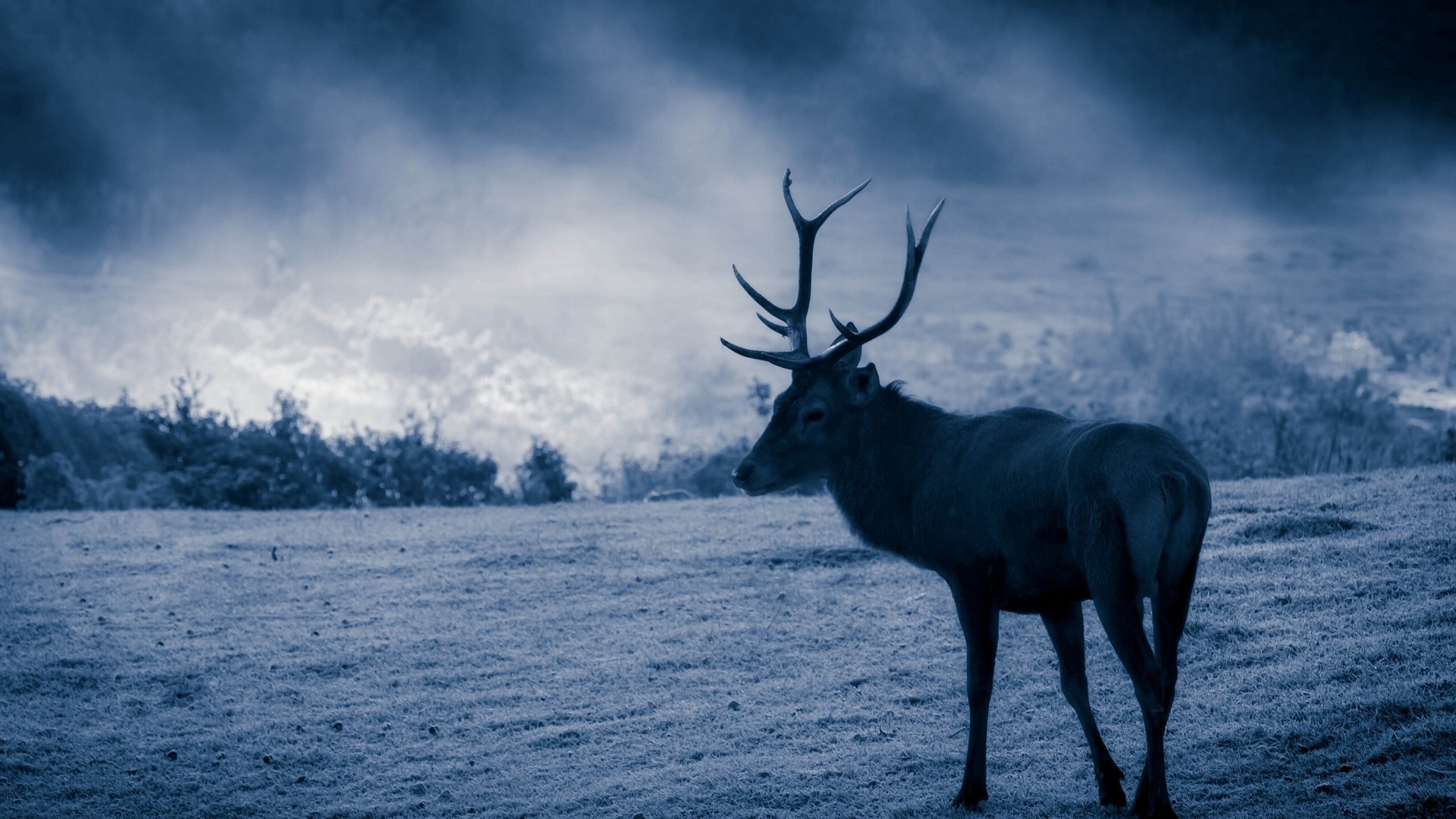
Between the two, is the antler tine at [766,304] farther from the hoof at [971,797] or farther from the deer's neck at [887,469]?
the hoof at [971,797]

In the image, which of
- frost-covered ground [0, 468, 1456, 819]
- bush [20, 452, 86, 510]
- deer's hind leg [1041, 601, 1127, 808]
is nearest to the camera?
deer's hind leg [1041, 601, 1127, 808]

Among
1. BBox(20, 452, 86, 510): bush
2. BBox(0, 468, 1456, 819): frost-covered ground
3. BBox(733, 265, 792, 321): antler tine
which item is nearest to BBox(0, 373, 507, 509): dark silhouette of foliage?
BBox(20, 452, 86, 510): bush

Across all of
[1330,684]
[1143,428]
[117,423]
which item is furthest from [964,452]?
[117,423]

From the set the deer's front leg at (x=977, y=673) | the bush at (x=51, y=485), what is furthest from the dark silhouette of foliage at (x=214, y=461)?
the deer's front leg at (x=977, y=673)

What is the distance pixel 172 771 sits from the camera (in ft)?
20.7

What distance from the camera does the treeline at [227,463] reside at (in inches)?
595

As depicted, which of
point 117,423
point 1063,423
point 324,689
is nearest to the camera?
point 1063,423

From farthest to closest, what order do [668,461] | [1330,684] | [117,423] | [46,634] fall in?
[668,461] < [117,423] < [46,634] < [1330,684]

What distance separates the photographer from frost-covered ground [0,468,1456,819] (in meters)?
5.66

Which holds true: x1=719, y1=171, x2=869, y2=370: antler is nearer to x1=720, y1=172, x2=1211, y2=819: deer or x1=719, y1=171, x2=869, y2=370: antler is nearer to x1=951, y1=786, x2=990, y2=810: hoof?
x1=720, y1=172, x2=1211, y2=819: deer

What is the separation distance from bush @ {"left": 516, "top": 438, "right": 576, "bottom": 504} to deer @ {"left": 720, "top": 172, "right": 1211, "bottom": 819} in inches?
388

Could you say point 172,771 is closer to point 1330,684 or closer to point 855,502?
point 855,502

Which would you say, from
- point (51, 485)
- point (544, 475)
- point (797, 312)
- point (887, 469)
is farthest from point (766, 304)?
point (51, 485)

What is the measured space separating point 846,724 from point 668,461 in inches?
470
